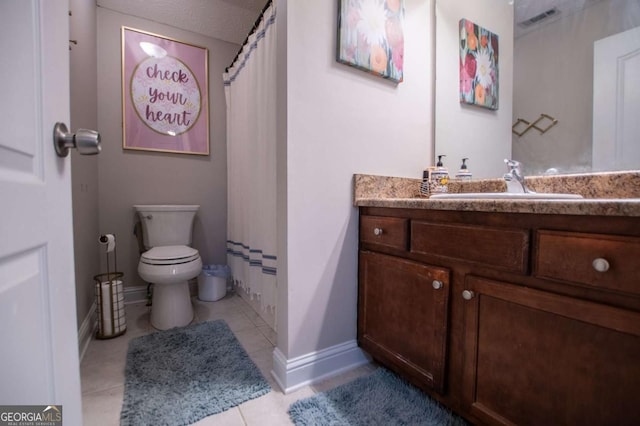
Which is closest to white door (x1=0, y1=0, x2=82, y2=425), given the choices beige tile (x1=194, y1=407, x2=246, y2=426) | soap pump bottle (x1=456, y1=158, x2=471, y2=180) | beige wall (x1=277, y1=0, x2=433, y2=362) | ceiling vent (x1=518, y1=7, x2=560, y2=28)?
beige tile (x1=194, y1=407, x2=246, y2=426)

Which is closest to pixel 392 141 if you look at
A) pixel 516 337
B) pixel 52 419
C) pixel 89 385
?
pixel 516 337

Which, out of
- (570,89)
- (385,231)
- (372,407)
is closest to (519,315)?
(385,231)

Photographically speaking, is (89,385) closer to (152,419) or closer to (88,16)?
(152,419)

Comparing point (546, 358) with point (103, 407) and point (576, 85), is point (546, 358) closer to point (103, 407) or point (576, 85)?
point (576, 85)

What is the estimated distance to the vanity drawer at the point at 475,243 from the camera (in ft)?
2.54

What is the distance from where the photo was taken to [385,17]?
1.40 meters

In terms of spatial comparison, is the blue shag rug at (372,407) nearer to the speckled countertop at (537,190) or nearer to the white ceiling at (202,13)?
the speckled countertop at (537,190)

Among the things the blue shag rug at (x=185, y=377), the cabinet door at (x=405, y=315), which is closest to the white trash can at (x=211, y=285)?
the blue shag rug at (x=185, y=377)

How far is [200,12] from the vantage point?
2.16 m

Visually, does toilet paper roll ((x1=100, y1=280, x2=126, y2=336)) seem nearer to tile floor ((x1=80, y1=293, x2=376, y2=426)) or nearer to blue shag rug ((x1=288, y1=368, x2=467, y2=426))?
tile floor ((x1=80, y1=293, x2=376, y2=426))

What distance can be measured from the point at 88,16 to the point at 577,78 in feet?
8.98

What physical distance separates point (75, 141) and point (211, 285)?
1936 mm

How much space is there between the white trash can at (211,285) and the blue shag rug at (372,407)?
1378 millimetres

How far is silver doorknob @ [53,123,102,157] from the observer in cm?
49
